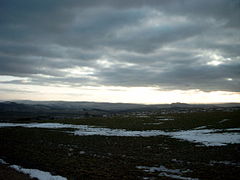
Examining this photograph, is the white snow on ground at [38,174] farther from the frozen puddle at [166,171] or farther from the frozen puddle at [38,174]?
the frozen puddle at [166,171]

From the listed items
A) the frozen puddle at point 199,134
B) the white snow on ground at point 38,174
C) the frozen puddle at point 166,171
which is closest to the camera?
the white snow on ground at point 38,174

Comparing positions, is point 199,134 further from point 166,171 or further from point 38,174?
point 38,174

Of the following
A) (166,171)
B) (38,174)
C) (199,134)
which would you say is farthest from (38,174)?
(199,134)

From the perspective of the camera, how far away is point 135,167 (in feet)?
45.9

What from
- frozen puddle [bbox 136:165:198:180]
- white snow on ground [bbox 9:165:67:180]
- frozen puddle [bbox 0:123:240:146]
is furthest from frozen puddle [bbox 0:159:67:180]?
frozen puddle [bbox 0:123:240:146]

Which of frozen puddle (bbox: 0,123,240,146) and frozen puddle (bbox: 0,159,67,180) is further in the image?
frozen puddle (bbox: 0,123,240,146)

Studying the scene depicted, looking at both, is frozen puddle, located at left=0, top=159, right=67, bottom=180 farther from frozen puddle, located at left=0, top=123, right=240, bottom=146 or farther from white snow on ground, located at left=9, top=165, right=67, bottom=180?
frozen puddle, located at left=0, top=123, right=240, bottom=146

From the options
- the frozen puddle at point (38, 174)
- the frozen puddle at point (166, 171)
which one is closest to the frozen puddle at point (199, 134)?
the frozen puddle at point (166, 171)

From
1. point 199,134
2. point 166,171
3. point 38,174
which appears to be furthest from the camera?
point 199,134

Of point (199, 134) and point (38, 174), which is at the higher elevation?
point (38, 174)

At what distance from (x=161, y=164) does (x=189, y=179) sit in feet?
11.9

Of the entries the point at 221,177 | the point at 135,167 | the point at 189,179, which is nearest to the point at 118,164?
the point at 135,167

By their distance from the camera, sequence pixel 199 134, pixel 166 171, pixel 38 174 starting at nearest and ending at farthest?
pixel 38 174 < pixel 166 171 < pixel 199 134

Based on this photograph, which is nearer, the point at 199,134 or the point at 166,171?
the point at 166,171
